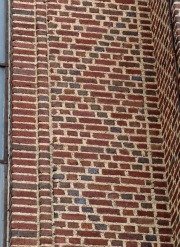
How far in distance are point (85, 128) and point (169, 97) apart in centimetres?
89

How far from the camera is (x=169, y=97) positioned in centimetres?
666

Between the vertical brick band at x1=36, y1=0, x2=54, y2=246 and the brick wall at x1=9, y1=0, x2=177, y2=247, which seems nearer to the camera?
the vertical brick band at x1=36, y1=0, x2=54, y2=246

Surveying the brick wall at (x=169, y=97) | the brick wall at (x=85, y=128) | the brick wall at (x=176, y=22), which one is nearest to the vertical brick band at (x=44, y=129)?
the brick wall at (x=85, y=128)

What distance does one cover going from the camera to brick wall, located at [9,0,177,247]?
6.29 m

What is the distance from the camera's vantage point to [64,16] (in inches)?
291

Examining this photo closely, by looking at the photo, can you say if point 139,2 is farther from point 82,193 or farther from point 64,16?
point 82,193

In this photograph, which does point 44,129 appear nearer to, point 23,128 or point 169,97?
point 23,128

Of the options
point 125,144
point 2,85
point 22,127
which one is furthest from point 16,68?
point 125,144

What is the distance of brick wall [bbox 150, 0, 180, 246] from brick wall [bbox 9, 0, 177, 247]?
115mm

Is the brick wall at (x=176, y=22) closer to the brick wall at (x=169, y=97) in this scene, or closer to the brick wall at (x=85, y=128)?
the brick wall at (x=169, y=97)

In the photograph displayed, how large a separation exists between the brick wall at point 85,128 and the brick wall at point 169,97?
11 cm

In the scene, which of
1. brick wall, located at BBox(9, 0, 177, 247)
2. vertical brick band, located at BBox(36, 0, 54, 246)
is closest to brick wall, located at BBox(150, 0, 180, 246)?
brick wall, located at BBox(9, 0, 177, 247)

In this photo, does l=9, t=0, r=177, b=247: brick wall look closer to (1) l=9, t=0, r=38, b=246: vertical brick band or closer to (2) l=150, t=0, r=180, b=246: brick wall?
(1) l=9, t=0, r=38, b=246: vertical brick band

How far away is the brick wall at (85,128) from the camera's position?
6.29 m
